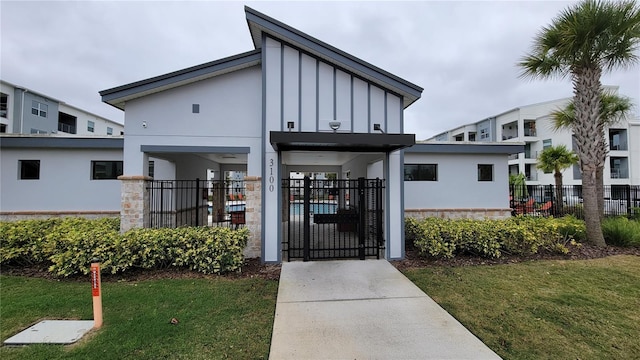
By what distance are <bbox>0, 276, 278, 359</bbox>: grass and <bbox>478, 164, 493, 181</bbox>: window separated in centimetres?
969

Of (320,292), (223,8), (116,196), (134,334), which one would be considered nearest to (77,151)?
(116,196)

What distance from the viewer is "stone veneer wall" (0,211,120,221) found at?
930 centimetres

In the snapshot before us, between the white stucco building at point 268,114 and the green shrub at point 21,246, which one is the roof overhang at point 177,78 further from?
the green shrub at point 21,246

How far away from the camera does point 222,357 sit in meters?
3.14

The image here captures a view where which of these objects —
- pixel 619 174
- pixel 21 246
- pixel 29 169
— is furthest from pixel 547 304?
pixel 619 174

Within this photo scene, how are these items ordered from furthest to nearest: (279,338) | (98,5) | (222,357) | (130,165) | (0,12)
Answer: (98,5), (0,12), (130,165), (279,338), (222,357)

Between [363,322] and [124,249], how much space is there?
537 cm

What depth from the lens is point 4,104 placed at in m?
24.6

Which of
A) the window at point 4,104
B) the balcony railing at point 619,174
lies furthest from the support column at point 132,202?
the balcony railing at point 619,174

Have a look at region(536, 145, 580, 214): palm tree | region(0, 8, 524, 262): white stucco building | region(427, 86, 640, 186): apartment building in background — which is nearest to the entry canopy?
region(0, 8, 524, 262): white stucco building

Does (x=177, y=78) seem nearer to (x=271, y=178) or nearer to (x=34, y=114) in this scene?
(x=271, y=178)

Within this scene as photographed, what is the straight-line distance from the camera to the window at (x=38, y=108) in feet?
84.5

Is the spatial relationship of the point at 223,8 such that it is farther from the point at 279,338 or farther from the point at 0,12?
the point at 279,338

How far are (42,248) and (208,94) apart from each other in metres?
5.42
